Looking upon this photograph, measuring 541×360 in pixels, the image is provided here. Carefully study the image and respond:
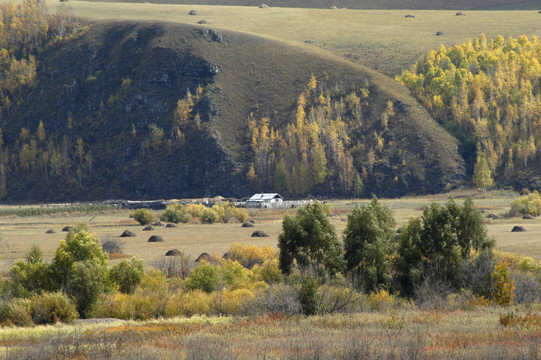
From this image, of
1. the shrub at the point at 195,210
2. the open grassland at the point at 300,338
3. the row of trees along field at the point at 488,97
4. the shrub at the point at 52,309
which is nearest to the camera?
the open grassland at the point at 300,338

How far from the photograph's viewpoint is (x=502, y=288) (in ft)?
96.6

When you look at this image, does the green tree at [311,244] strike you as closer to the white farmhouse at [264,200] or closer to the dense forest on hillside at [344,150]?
the white farmhouse at [264,200]

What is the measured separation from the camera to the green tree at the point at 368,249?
31.5m

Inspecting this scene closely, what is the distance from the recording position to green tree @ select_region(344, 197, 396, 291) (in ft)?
103

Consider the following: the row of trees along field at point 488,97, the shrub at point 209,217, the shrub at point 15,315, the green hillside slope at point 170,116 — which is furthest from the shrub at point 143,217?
the shrub at point 15,315

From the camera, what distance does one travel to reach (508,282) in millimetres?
29812

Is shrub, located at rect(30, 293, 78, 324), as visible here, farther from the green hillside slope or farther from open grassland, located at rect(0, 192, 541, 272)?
the green hillside slope

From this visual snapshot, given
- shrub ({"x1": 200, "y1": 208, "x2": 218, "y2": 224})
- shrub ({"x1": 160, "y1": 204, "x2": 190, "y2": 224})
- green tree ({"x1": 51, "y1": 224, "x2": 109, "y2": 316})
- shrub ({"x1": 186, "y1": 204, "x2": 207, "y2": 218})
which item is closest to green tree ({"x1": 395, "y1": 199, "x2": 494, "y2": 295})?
green tree ({"x1": 51, "y1": 224, "x2": 109, "y2": 316})

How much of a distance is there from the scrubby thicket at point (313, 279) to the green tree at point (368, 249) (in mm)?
47

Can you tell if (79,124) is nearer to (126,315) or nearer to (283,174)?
(283,174)

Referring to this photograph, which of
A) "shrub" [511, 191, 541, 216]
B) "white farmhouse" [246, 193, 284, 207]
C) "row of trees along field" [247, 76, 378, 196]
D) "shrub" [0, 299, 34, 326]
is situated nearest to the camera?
"shrub" [0, 299, 34, 326]

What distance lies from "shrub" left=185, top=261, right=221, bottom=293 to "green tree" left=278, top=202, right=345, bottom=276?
3.30 m

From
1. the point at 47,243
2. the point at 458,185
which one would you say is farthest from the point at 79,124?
the point at 47,243

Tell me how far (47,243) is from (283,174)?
8519 cm
